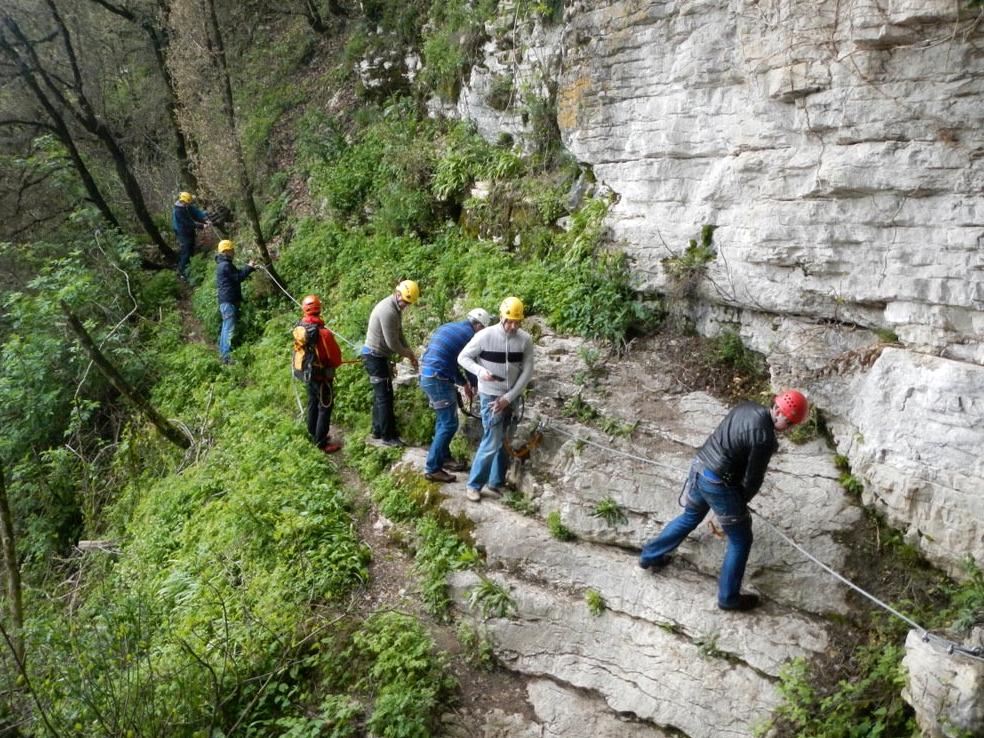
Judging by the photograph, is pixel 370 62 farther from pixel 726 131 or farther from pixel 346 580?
pixel 346 580

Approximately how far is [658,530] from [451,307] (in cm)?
533

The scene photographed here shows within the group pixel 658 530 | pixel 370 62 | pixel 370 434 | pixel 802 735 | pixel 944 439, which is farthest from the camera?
pixel 370 62

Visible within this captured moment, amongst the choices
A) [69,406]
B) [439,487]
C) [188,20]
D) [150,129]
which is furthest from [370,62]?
[439,487]

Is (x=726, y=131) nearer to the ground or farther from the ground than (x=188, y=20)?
nearer to the ground

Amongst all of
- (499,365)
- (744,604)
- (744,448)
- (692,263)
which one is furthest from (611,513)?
(692,263)

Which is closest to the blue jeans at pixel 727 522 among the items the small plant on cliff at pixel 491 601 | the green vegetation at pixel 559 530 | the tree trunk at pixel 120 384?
the green vegetation at pixel 559 530

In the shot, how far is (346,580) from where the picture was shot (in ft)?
22.6

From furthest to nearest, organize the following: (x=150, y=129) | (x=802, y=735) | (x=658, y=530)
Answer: (x=150, y=129)
(x=658, y=530)
(x=802, y=735)

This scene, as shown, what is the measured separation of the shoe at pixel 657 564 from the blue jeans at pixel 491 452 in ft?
6.25

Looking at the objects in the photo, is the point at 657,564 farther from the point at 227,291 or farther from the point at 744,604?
the point at 227,291

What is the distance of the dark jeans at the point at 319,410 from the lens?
9148 millimetres

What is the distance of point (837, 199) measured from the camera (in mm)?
→ 6770

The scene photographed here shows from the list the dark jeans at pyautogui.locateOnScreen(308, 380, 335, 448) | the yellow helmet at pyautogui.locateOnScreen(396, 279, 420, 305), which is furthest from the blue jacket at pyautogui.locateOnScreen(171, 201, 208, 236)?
the yellow helmet at pyautogui.locateOnScreen(396, 279, 420, 305)

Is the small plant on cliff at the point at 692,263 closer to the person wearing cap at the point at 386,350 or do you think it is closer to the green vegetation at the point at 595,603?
the person wearing cap at the point at 386,350
